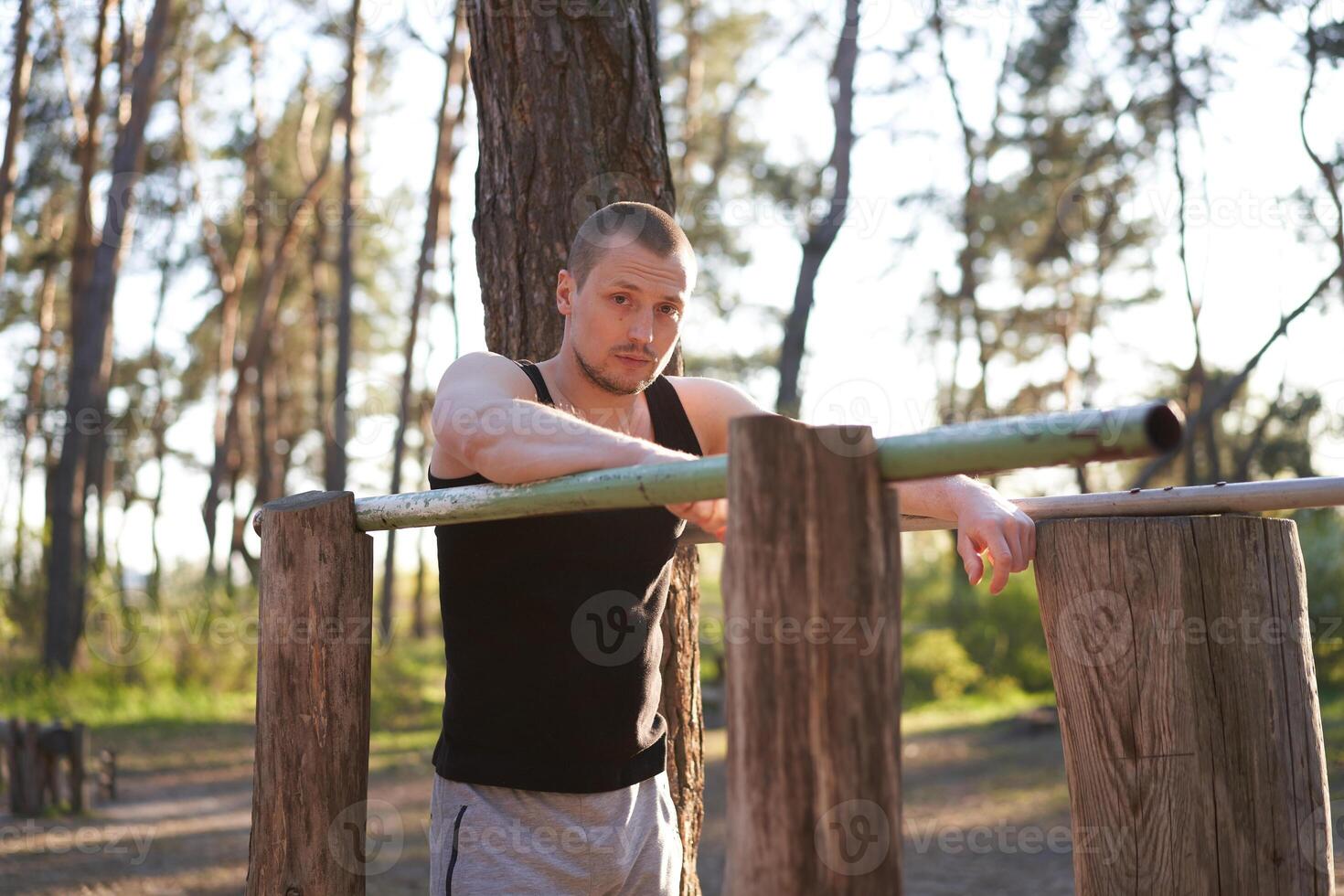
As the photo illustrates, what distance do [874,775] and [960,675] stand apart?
13.9m

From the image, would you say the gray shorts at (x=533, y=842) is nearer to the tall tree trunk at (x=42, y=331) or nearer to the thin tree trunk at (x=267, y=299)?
the thin tree trunk at (x=267, y=299)

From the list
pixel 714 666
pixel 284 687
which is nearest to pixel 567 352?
pixel 284 687

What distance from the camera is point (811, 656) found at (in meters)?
1.46

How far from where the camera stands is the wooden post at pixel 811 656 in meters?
1.45

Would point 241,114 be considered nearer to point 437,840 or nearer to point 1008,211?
point 1008,211

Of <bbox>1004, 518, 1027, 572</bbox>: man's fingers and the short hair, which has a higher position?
the short hair

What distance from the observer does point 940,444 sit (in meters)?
1.44

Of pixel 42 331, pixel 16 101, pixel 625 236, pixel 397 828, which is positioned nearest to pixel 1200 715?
pixel 625 236

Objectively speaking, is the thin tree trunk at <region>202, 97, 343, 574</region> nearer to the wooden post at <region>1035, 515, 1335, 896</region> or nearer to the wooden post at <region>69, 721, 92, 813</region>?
the wooden post at <region>69, 721, 92, 813</region>

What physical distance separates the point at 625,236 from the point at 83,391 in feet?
44.0

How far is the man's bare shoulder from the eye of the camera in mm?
2580

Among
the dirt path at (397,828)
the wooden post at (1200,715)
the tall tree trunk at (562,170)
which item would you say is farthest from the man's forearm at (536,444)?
the dirt path at (397,828)

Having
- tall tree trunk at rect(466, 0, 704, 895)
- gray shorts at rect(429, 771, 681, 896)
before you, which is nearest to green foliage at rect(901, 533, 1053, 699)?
tall tree trunk at rect(466, 0, 704, 895)

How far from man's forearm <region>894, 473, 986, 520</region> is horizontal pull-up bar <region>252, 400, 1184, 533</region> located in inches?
26.4
